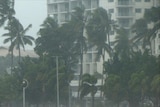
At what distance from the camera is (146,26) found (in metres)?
65.4

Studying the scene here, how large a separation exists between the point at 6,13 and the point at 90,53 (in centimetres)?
1779

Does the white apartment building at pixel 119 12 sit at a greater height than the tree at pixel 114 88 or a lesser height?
greater

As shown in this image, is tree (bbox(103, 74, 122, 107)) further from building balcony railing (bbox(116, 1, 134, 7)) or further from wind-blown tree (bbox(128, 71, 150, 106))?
building balcony railing (bbox(116, 1, 134, 7))

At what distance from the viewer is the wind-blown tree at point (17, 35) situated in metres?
73.6

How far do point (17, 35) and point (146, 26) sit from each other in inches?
758

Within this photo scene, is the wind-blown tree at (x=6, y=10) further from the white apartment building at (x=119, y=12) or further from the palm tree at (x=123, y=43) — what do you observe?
the palm tree at (x=123, y=43)

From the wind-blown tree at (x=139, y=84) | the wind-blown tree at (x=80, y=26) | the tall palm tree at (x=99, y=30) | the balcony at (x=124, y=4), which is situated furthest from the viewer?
the balcony at (x=124, y=4)

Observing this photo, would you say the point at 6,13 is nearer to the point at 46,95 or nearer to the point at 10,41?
the point at 10,41

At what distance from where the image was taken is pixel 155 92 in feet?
164

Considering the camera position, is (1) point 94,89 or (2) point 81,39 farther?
(2) point 81,39

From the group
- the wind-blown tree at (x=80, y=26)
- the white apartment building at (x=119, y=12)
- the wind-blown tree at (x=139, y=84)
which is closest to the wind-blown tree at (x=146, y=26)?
the wind-blown tree at (x=139, y=84)

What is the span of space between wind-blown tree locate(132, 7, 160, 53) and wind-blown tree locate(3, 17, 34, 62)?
1655cm

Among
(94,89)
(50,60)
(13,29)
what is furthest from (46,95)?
(13,29)

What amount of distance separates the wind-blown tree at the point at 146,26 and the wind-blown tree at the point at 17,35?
16550 millimetres
